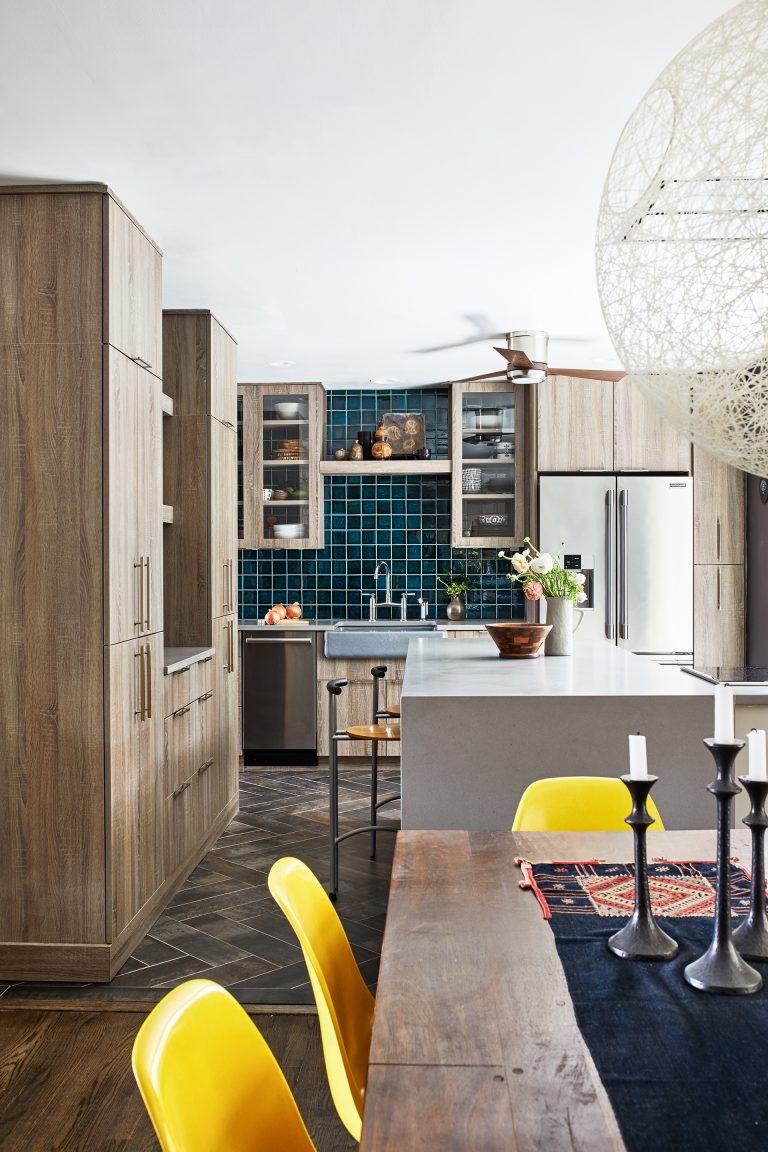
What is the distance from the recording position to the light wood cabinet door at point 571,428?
6.10 m

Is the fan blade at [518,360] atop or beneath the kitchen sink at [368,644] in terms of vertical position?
atop

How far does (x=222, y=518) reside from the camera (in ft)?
15.8

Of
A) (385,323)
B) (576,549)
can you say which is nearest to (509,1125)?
(385,323)

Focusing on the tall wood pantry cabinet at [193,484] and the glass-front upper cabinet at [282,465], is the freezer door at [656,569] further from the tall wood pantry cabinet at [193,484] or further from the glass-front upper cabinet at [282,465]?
the tall wood pantry cabinet at [193,484]

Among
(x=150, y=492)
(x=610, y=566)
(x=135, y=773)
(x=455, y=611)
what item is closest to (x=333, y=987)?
(x=135, y=773)

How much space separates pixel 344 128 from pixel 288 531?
406 cm

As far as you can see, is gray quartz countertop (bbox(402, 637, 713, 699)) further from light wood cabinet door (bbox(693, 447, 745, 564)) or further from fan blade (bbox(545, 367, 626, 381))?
light wood cabinet door (bbox(693, 447, 745, 564))

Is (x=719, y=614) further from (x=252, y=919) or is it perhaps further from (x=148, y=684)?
(x=148, y=684)

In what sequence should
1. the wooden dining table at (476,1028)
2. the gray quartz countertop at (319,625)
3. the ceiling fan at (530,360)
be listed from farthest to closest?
the gray quartz countertop at (319,625)
the ceiling fan at (530,360)
the wooden dining table at (476,1028)

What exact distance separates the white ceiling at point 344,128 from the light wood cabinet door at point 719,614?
A: 2.37 meters

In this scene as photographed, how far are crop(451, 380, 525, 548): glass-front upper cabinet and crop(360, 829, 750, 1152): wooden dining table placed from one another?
183 inches

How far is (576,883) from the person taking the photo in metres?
1.83

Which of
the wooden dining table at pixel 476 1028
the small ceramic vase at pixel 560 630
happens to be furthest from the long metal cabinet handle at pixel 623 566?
the wooden dining table at pixel 476 1028

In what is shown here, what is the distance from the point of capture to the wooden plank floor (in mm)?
2252
